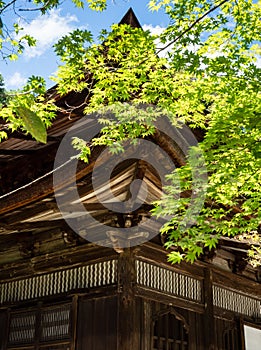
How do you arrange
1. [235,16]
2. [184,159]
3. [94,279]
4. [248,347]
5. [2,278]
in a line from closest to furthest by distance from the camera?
1. [235,16]
2. [184,159]
3. [94,279]
4. [2,278]
5. [248,347]

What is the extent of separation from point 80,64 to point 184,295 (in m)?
4.91

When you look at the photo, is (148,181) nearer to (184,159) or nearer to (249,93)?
(184,159)

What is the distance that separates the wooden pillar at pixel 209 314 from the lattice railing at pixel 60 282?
2.35 m

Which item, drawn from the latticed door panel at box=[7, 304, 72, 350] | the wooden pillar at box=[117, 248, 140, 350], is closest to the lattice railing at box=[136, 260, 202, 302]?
the wooden pillar at box=[117, 248, 140, 350]

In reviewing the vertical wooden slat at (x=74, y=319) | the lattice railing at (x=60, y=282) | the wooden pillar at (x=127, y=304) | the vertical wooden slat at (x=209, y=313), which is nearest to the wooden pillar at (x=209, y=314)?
the vertical wooden slat at (x=209, y=313)

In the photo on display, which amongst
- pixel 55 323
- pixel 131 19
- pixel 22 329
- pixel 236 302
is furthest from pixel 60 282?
pixel 131 19

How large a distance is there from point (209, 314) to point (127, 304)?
2395mm

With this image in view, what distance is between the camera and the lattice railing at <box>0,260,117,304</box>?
7.40m

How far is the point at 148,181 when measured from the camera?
639cm

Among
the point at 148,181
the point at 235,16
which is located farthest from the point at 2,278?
the point at 235,16

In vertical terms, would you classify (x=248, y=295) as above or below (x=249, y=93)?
below

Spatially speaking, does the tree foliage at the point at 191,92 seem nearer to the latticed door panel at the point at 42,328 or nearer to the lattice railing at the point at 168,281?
the lattice railing at the point at 168,281

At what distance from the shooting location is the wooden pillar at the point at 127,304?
6.72m

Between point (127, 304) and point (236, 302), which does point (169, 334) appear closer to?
point (127, 304)
